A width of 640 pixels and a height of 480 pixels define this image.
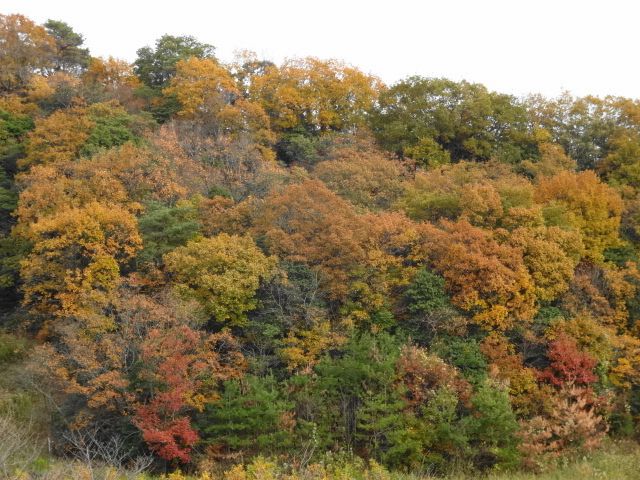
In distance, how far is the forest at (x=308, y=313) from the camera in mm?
17000

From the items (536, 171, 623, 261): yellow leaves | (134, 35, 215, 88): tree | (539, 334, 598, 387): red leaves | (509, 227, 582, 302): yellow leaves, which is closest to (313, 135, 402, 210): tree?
(536, 171, 623, 261): yellow leaves

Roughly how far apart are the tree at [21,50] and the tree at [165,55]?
5963 mm

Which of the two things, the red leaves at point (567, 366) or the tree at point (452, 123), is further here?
the tree at point (452, 123)

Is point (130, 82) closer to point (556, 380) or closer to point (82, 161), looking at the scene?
point (82, 161)

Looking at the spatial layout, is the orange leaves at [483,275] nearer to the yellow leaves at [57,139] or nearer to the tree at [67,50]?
the yellow leaves at [57,139]

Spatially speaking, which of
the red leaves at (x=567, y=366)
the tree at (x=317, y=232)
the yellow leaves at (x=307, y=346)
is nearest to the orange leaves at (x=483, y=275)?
the red leaves at (x=567, y=366)

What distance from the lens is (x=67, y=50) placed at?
41281 millimetres

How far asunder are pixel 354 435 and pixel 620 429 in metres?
9.27

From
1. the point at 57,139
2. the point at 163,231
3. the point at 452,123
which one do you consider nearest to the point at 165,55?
the point at 57,139

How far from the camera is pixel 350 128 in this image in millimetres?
Result: 36906

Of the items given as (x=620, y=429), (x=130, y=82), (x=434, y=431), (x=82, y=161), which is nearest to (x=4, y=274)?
(x=82, y=161)

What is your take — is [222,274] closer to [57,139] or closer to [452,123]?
[57,139]

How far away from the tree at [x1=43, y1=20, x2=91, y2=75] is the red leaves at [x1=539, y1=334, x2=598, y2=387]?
115ft

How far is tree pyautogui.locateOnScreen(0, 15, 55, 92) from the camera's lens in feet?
121
